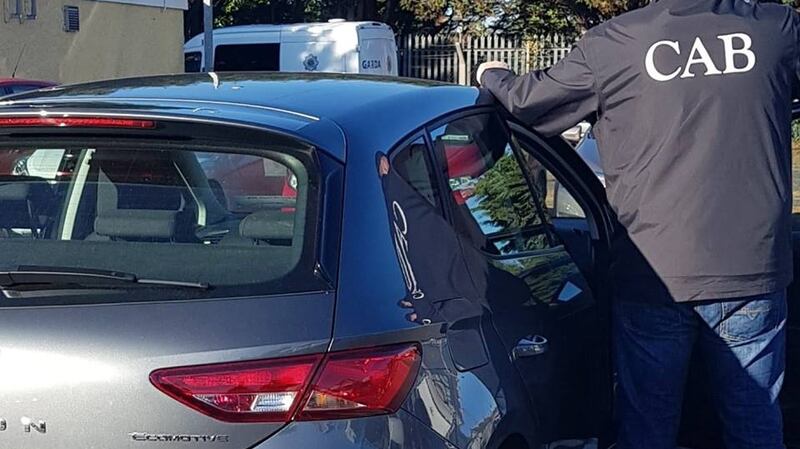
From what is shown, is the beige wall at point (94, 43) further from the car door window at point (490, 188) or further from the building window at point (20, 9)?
the car door window at point (490, 188)

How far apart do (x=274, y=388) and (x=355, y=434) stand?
178 mm

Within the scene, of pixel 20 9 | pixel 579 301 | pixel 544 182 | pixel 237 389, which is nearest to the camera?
pixel 237 389

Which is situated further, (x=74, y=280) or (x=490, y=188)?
(x=490, y=188)

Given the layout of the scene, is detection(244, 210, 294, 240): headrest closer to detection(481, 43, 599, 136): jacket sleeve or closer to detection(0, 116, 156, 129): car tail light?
detection(0, 116, 156, 129): car tail light

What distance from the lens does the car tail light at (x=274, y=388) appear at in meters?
2.12

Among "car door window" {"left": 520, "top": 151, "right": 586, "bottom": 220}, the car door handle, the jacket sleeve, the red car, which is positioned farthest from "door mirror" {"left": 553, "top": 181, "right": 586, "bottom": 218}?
the red car

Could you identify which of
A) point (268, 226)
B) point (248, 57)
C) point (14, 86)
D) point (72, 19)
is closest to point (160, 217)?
point (268, 226)

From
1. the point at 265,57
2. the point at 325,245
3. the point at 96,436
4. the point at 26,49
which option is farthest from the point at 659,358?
the point at 265,57

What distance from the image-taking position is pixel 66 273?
2262 millimetres

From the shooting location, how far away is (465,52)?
23.7 meters

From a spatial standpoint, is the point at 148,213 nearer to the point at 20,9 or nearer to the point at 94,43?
the point at 20,9

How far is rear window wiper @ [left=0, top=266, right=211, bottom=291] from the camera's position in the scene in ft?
7.33

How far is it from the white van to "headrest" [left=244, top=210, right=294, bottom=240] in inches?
682

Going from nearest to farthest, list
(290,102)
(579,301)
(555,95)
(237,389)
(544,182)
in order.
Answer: (237,389) → (290,102) → (555,95) → (579,301) → (544,182)
